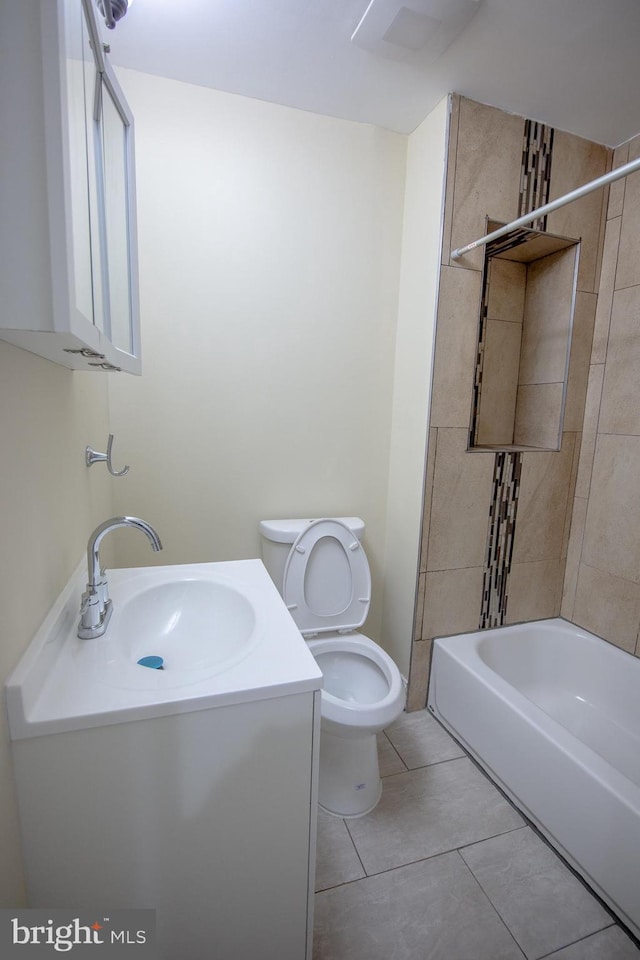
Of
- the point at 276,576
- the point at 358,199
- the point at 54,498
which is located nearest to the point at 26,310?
the point at 54,498

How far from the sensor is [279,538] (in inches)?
69.2

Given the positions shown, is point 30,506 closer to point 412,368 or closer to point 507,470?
point 412,368

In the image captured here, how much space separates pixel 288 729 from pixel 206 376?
1.31m

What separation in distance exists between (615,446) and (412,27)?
5.36ft

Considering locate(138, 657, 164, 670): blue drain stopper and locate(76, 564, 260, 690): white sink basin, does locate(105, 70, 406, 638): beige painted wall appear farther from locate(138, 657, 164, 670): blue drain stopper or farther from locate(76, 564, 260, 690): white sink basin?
locate(138, 657, 164, 670): blue drain stopper

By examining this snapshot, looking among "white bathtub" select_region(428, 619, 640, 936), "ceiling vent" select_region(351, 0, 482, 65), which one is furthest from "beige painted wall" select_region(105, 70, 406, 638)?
"white bathtub" select_region(428, 619, 640, 936)

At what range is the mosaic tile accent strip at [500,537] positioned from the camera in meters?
1.89

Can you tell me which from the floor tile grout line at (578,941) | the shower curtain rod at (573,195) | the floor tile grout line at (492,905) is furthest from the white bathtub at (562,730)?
the shower curtain rod at (573,195)

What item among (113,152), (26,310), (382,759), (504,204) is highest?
(504,204)

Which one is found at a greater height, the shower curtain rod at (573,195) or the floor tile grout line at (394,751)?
the shower curtain rod at (573,195)

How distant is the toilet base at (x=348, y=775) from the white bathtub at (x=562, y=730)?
0.47m

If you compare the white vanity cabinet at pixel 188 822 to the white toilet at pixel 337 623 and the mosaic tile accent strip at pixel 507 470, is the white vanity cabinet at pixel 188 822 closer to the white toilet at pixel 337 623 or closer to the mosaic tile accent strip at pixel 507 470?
the white toilet at pixel 337 623

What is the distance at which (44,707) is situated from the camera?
28.5 inches

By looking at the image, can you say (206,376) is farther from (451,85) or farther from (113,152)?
(451,85)
